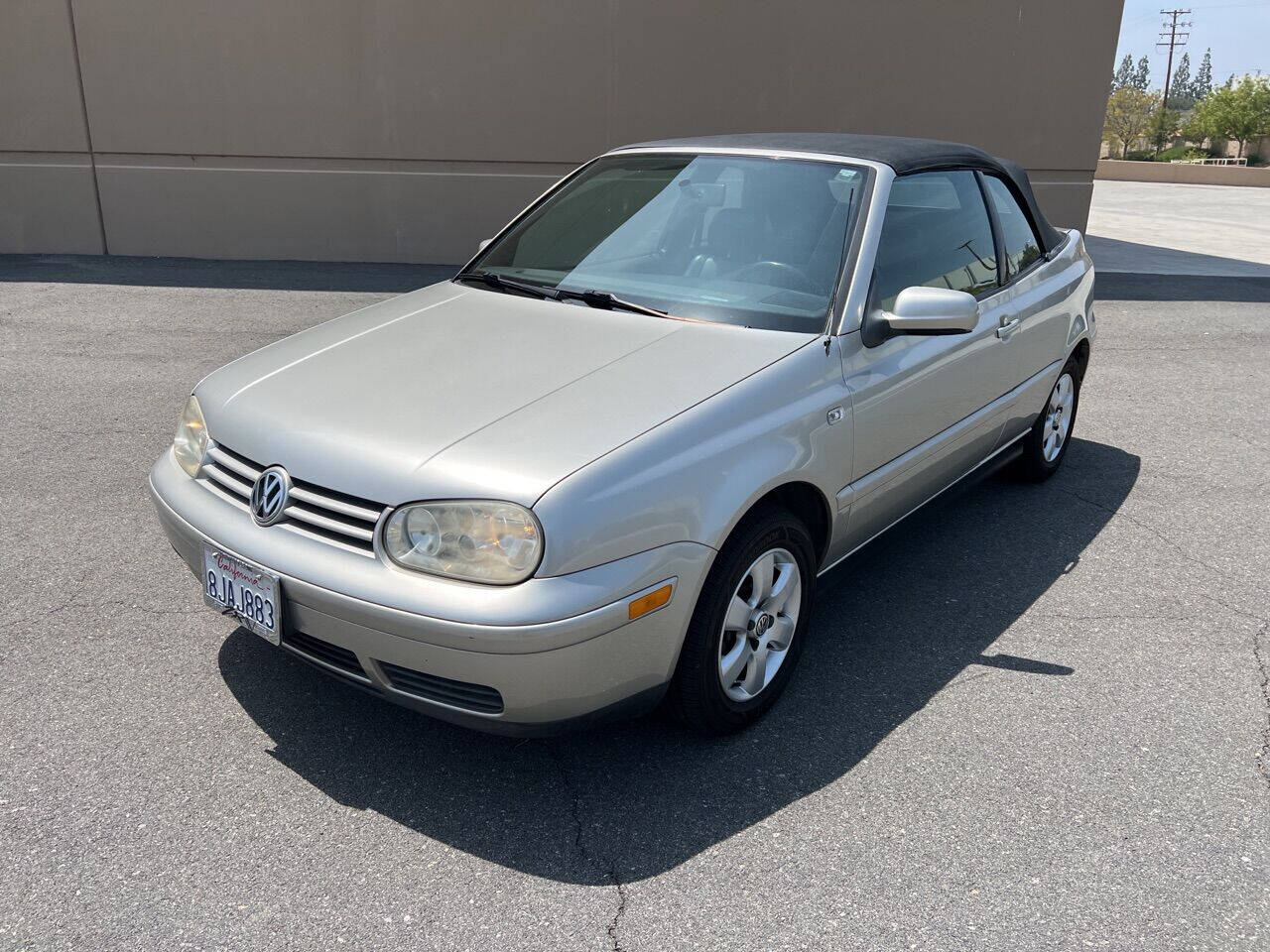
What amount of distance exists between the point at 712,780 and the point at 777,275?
1.63 metres

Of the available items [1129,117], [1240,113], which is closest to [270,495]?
[1240,113]

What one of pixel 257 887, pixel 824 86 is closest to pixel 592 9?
pixel 824 86

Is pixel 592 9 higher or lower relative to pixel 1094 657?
higher

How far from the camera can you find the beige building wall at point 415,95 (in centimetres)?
1066

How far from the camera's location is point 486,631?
2428 mm

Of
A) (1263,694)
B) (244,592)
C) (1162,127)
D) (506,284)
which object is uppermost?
(506,284)

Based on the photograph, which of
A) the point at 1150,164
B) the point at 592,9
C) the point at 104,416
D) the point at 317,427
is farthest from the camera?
the point at 1150,164

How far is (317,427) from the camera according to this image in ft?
9.28

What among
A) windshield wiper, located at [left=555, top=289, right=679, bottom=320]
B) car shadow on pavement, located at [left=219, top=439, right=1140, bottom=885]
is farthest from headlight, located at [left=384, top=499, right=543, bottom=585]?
windshield wiper, located at [left=555, top=289, right=679, bottom=320]

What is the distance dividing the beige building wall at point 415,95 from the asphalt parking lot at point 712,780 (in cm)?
713

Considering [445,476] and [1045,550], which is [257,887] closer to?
[445,476]

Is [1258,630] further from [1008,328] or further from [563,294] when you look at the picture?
[563,294]

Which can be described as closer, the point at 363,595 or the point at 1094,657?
the point at 363,595

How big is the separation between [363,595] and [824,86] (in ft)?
32.5
